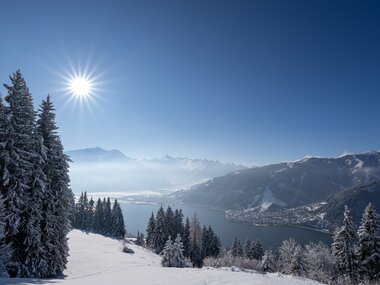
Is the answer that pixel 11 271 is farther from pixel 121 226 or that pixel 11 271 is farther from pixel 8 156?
pixel 121 226

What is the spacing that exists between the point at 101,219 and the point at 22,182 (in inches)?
3582

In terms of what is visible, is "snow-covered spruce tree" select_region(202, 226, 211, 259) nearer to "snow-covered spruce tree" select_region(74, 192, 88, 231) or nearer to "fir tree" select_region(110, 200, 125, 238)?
"fir tree" select_region(110, 200, 125, 238)

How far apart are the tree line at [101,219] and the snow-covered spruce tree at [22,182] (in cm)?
8367

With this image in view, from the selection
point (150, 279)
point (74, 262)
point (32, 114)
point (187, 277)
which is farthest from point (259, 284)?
point (74, 262)

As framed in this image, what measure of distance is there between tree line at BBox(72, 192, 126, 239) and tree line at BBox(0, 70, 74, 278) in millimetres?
81579

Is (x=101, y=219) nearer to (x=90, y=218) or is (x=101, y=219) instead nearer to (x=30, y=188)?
(x=90, y=218)

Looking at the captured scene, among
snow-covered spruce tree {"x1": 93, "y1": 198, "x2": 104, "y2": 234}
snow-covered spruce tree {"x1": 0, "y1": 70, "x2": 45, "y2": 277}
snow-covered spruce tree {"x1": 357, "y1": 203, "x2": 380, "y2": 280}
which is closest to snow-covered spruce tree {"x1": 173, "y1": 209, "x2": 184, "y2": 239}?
snow-covered spruce tree {"x1": 93, "y1": 198, "x2": 104, "y2": 234}

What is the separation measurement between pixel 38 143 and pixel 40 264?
1137 centimetres

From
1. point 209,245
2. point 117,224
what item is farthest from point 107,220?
point 209,245

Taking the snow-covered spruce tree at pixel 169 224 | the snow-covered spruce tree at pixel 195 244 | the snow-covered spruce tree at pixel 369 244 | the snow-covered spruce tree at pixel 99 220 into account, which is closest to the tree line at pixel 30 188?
the snow-covered spruce tree at pixel 369 244

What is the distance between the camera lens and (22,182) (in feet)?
81.9

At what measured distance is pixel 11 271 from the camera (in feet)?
77.7

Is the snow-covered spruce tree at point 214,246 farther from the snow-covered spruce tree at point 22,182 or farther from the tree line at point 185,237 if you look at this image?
the snow-covered spruce tree at point 22,182

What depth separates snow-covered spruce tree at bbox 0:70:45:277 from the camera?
78.0 feet
